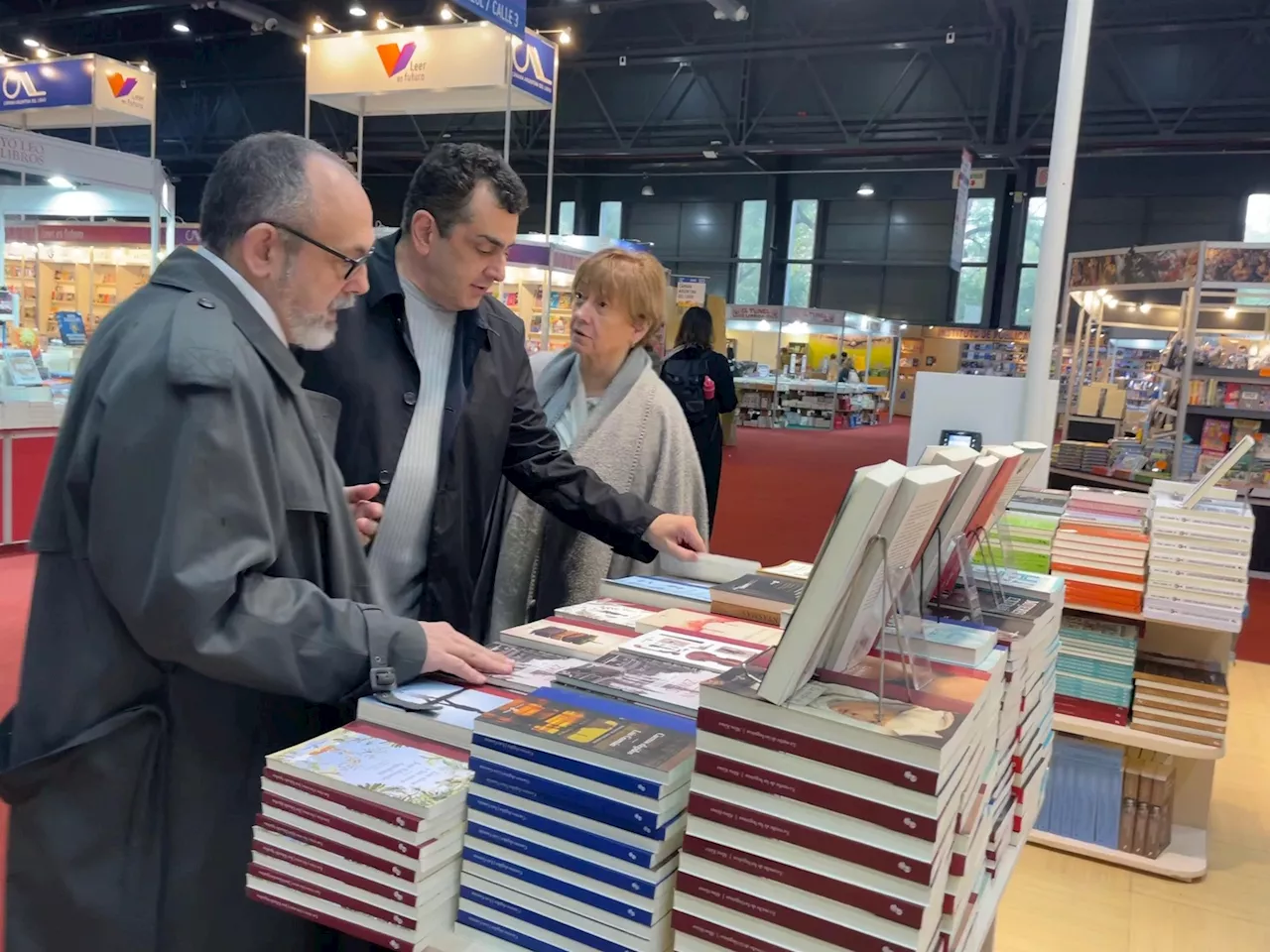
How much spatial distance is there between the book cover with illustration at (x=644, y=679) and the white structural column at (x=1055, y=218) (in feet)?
10.8

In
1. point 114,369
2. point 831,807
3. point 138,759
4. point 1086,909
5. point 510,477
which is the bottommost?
point 1086,909

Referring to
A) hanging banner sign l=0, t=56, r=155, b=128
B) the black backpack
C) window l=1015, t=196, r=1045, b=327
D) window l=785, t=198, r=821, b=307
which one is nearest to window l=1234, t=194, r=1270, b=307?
window l=1015, t=196, r=1045, b=327

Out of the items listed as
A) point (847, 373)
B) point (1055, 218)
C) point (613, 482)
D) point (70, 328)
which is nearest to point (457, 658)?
point (613, 482)

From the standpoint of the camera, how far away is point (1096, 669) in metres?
3.21

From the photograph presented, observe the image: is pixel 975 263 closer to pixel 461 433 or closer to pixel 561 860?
pixel 461 433

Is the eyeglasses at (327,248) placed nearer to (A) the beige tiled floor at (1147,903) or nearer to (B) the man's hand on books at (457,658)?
(B) the man's hand on books at (457,658)

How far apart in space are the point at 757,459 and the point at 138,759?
42.0ft

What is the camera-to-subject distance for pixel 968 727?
3.41 feet

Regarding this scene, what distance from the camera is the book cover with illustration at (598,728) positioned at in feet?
3.39

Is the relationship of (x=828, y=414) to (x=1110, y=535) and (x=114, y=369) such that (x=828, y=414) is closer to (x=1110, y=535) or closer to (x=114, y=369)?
(x=1110, y=535)

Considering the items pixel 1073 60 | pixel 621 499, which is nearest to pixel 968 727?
pixel 621 499

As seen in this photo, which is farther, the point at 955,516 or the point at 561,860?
the point at 955,516

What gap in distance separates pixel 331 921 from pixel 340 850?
0.29ft

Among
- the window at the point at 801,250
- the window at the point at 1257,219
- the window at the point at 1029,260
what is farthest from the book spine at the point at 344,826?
the window at the point at 801,250
